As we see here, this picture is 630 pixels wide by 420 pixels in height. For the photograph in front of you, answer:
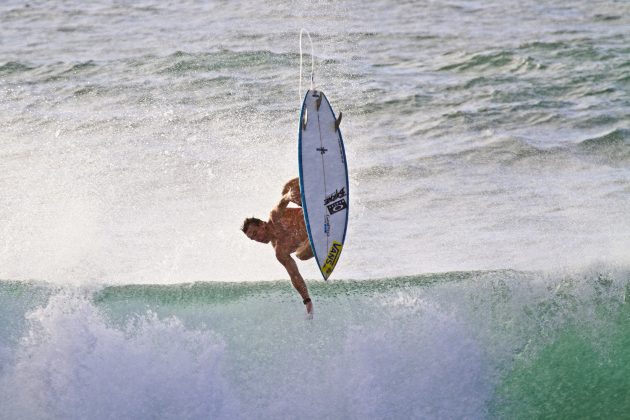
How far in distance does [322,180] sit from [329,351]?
144 cm

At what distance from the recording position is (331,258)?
6922mm

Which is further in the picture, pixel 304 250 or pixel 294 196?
pixel 304 250

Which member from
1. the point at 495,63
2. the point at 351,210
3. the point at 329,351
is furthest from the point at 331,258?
the point at 495,63

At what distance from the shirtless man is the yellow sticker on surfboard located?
0.19 meters

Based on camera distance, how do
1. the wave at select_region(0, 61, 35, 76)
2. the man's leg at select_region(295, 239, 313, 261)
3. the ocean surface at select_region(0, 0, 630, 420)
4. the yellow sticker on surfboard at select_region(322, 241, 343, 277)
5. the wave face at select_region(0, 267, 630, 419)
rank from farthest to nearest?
the wave at select_region(0, 61, 35, 76) < the ocean surface at select_region(0, 0, 630, 420) < the wave face at select_region(0, 267, 630, 419) < the man's leg at select_region(295, 239, 313, 261) < the yellow sticker on surfboard at select_region(322, 241, 343, 277)

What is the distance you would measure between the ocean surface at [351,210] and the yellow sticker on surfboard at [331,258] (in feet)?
2.86

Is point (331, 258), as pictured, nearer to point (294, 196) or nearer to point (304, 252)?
point (304, 252)

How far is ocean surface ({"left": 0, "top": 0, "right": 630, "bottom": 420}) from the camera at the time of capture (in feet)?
24.3

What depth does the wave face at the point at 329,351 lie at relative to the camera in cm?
730

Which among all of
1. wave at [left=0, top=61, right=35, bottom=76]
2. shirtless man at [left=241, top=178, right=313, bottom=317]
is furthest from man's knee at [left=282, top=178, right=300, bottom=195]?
wave at [left=0, top=61, right=35, bottom=76]

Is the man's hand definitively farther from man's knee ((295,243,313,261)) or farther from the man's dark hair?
man's knee ((295,243,313,261))

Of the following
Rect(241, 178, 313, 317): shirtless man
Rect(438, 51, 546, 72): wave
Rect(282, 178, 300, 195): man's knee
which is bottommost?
Rect(438, 51, 546, 72): wave

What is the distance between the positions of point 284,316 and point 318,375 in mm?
618

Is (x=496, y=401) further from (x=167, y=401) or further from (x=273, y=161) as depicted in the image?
(x=273, y=161)
